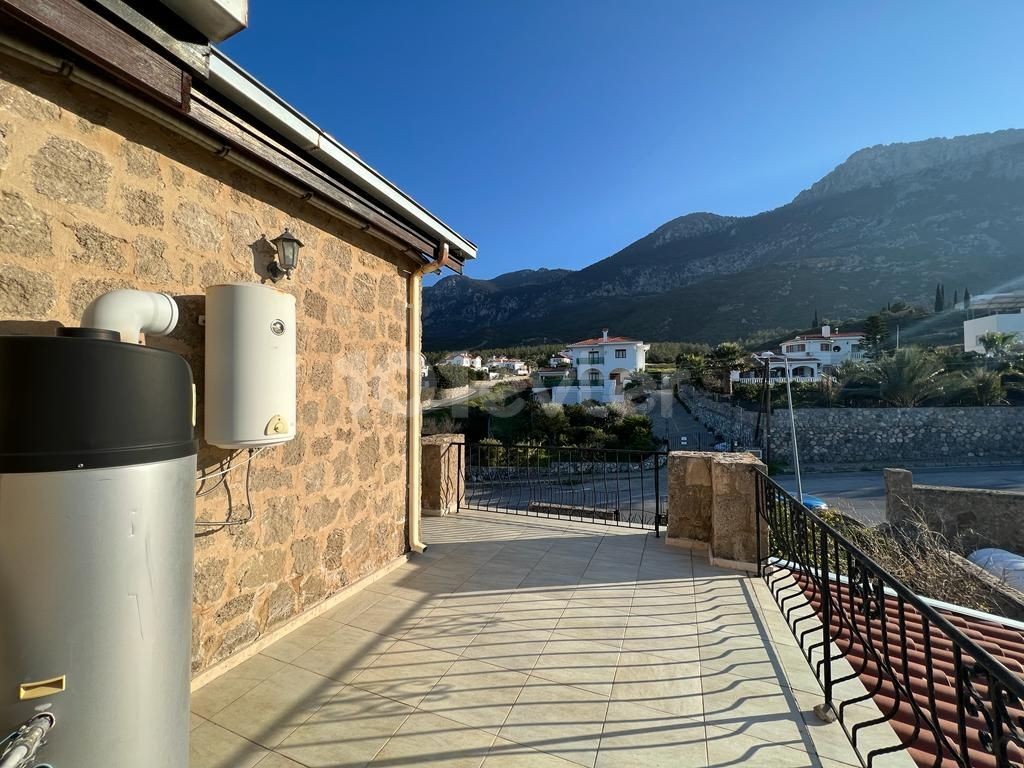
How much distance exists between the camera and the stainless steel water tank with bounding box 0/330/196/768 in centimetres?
118

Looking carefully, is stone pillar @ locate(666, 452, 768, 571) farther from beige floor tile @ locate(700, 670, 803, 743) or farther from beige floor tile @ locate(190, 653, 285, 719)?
beige floor tile @ locate(190, 653, 285, 719)

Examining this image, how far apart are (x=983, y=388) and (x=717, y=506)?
1170 inches

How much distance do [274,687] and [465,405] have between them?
2400cm

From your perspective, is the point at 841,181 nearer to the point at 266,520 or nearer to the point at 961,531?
the point at 961,531

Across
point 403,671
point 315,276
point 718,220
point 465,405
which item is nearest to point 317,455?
point 315,276

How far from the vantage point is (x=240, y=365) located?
93.5 inches

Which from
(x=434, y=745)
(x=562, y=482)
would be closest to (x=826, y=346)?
(x=562, y=482)

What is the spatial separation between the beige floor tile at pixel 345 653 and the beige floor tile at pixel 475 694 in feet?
1.70

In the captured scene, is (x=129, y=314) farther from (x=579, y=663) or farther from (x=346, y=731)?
(x=579, y=663)

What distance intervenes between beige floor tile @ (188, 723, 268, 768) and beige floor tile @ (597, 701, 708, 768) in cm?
153

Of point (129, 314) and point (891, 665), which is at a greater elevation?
point (129, 314)

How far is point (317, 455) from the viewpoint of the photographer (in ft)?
10.7

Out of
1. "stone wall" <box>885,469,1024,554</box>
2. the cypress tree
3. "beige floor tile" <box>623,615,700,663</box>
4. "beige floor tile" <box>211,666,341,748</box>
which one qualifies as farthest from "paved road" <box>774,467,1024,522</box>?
"beige floor tile" <box>211,666,341,748</box>

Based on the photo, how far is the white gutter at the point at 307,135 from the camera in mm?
2258
